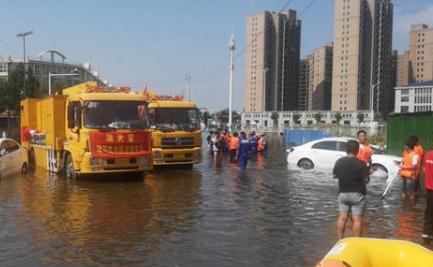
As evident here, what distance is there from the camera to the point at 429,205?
884cm

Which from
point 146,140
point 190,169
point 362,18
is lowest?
point 190,169

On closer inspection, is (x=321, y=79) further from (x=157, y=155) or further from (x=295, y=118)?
(x=157, y=155)

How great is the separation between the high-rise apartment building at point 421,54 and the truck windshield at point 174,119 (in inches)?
4200

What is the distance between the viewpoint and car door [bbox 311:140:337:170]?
20781 millimetres

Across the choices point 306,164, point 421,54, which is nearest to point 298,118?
point 421,54

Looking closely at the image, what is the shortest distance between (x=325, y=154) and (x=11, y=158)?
11182 mm

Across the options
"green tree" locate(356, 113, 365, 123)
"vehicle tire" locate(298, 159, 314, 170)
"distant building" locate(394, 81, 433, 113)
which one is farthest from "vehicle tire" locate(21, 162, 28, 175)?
"distant building" locate(394, 81, 433, 113)

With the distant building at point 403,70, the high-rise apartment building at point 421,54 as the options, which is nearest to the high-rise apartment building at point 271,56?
the high-rise apartment building at point 421,54

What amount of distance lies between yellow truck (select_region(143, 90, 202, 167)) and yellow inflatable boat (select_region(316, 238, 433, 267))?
14.9 metres

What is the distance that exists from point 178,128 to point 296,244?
1207 centimetres

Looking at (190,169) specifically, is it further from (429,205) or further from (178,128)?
(429,205)

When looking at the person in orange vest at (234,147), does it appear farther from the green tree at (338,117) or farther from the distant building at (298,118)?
the green tree at (338,117)

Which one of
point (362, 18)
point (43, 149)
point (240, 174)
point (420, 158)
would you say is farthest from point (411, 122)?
point (362, 18)

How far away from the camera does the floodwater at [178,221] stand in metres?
7.93
